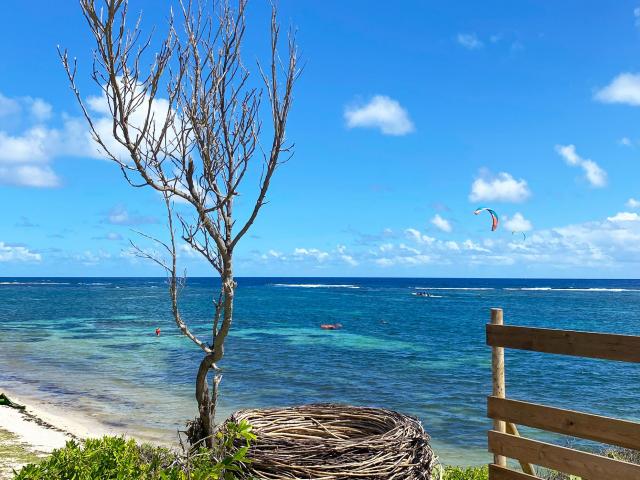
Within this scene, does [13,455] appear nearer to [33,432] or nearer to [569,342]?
[33,432]

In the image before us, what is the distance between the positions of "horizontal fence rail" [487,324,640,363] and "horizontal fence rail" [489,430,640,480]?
71cm

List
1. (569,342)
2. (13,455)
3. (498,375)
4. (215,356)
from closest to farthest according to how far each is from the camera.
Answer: (569,342)
(215,356)
(498,375)
(13,455)

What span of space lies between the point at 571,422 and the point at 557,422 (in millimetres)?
122

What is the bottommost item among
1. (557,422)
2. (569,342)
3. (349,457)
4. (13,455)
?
(13,455)

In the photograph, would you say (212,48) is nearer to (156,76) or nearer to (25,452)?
(156,76)

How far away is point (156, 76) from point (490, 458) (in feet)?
32.7

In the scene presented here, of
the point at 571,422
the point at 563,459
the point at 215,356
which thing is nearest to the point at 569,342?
the point at 571,422

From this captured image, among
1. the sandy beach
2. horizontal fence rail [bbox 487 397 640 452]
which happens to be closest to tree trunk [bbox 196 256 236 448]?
the sandy beach

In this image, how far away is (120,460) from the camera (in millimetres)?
3121

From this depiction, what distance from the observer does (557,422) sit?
4496 mm

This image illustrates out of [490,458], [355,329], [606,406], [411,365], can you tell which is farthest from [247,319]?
[490,458]

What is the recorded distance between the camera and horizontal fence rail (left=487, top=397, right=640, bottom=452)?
13.4 ft

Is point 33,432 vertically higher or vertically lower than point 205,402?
lower

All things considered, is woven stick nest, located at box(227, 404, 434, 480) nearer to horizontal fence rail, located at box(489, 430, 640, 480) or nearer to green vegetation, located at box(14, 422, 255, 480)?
green vegetation, located at box(14, 422, 255, 480)
